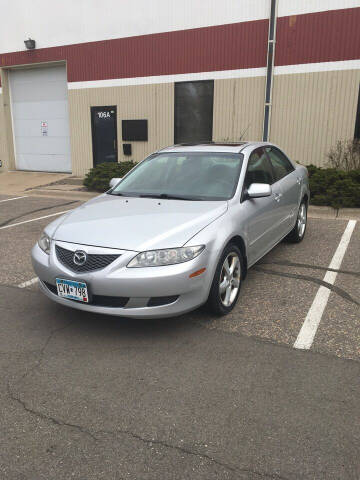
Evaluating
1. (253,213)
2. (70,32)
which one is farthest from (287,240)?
(70,32)

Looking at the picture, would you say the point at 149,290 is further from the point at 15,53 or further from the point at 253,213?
the point at 15,53

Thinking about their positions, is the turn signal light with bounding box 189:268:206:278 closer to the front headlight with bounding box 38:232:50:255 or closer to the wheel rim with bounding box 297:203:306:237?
the front headlight with bounding box 38:232:50:255

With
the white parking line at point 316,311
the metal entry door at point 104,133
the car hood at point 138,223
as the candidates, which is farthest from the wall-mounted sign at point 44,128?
the white parking line at point 316,311

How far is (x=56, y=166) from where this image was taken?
1569 cm

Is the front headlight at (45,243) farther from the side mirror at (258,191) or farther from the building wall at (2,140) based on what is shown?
the building wall at (2,140)

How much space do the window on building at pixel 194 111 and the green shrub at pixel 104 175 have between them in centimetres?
206

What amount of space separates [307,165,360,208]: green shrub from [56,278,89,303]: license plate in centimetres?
662

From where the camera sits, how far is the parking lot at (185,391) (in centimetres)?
226

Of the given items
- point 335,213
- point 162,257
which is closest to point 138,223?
point 162,257

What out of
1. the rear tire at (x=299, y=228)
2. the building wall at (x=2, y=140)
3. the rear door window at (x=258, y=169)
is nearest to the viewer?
the rear door window at (x=258, y=169)

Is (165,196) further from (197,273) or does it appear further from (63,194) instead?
(63,194)

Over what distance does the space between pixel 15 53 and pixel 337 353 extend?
15.8 meters

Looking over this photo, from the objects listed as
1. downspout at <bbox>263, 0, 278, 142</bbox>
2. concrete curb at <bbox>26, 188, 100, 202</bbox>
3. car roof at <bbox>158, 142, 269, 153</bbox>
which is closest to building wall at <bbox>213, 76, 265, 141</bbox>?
downspout at <bbox>263, 0, 278, 142</bbox>

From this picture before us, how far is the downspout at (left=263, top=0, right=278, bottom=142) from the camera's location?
35.3 ft
